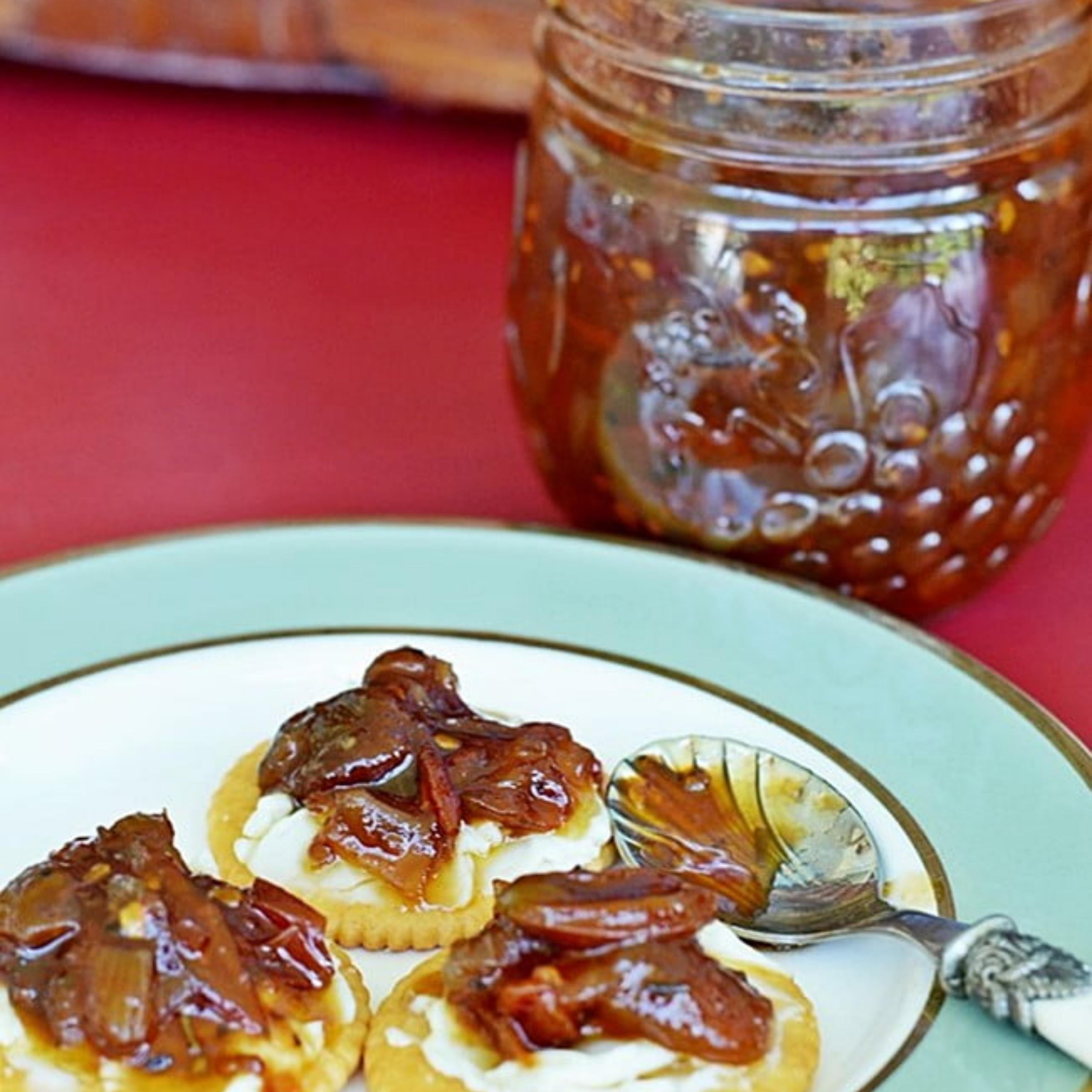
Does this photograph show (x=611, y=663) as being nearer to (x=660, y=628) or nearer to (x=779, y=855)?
(x=660, y=628)

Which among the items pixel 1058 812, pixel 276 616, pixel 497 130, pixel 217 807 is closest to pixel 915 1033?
pixel 1058 812

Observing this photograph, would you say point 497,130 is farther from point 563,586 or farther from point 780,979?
point 780,979

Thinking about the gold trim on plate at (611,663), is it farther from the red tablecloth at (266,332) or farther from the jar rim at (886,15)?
the jar rim at (886,15)

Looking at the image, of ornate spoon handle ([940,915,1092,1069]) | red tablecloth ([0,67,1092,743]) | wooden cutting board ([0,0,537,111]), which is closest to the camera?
ornate spoon handle ([940,915,1092,1069])

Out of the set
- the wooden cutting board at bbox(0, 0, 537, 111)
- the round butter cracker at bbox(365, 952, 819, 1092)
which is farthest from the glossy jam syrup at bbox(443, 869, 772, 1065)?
the wooden cutting board at bbox(0, 0, 537, 111)

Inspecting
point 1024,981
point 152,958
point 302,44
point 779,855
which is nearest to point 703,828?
point 779,855

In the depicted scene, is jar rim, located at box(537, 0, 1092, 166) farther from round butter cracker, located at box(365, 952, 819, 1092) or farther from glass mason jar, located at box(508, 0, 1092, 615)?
round butter cracker, located at box(365, 952, 819, 1092)
